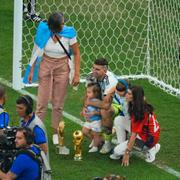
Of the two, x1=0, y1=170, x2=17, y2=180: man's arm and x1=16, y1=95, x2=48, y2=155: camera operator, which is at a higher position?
x1=16, y1=95, x2=48, y2=155: camera operator

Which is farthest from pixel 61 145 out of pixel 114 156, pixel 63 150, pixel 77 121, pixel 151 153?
pixel 77 121

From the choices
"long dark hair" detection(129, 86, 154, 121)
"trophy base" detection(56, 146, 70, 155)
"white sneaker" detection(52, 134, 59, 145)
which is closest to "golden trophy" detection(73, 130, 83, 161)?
"trophy base" detection(56, 146, 70, 155)

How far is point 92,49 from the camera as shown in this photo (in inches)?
583

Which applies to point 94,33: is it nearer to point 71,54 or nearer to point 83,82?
point 83,82

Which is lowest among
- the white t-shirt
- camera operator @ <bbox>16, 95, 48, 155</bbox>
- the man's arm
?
the man's arm

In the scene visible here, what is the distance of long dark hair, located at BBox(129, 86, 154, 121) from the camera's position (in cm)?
973

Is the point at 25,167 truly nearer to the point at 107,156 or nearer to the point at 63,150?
the point at 63,150

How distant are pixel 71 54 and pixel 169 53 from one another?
4.23 metres

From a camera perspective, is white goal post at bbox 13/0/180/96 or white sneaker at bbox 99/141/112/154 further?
white goal post at bbox 13/0/180/96

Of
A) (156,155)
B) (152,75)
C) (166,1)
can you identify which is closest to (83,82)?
(152,75)

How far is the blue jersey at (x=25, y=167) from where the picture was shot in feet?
25.2

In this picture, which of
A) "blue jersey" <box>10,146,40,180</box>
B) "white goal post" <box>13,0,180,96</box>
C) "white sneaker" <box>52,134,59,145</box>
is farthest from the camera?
"white goal post" <box>13,0,180,96</box>

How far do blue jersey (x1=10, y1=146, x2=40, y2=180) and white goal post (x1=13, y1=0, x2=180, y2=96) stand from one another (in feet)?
17.3

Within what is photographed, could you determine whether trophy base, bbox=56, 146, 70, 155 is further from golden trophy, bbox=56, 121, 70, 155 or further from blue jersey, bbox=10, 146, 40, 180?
blue jersey, bbox=10, 146, 40, 180
